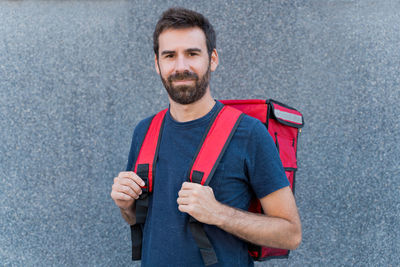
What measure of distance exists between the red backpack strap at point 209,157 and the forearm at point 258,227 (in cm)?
10

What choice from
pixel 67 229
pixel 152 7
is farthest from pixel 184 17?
pixel 67 229

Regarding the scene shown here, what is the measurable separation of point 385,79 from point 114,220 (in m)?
2.32

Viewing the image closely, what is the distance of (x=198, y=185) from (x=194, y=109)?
1.29ft

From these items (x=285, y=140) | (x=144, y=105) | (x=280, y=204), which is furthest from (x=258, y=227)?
(x=144, y=105)

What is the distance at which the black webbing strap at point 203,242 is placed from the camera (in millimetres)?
1296

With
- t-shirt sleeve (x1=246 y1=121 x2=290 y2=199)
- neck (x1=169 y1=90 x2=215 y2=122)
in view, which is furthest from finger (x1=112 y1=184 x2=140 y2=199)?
t-shirt sleeve (x1=246 y1=121 x2=290 y2=199)

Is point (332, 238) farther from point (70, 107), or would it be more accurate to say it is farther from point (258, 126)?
point (70, 107)

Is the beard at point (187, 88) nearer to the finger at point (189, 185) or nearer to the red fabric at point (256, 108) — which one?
Result: the red fabric at point (256, 108)

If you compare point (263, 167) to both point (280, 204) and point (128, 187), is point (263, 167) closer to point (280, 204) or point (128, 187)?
point (280, 204)

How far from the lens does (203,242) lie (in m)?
1.32

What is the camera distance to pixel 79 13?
2.50 meters

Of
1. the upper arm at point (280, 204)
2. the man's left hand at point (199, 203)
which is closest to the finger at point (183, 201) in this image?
the man's left hand at point (199, 203)

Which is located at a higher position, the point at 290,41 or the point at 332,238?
the point at 290,41

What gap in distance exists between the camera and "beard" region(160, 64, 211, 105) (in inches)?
57.6
